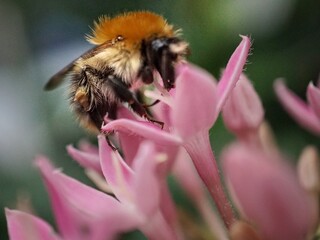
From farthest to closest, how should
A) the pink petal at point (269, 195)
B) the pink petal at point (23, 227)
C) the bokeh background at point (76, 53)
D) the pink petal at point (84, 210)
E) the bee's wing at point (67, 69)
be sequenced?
the bokeh background at point (76, 53) → the bee's wing at point (67, 69) → the pink petal at point (23, 227) → the pink petal at point (84, 210) → the pink petal at point (269, 195)

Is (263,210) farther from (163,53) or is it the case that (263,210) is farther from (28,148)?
(28,148)

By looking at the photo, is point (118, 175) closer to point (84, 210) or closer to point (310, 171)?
point (84, 210)

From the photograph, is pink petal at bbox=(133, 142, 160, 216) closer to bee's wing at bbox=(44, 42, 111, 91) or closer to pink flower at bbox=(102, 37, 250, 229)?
pink flower at bbox=(102, 37, 250, 229)

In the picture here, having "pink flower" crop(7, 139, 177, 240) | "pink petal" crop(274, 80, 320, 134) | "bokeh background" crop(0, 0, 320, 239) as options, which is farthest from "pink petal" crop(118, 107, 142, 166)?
"bokeh background" crop(0, 0, 320, 239)

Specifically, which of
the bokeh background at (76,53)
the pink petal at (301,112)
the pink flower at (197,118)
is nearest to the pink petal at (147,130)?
the pink flower at (197,118)

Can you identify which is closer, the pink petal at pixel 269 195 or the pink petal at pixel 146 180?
the pink petal at pixel 269 195

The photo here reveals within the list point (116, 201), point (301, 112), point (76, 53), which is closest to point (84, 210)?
point (116, 201)

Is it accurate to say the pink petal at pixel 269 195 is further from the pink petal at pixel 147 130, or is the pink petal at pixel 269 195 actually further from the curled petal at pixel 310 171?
the curled petal at pixel 310 171
